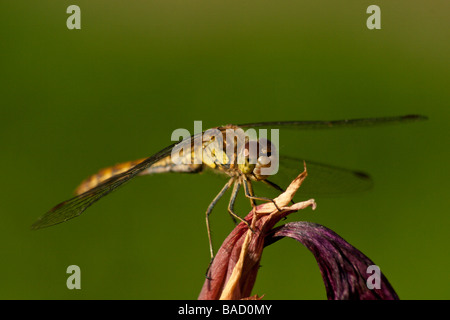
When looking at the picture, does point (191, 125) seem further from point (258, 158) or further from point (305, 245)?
point (305, 245)

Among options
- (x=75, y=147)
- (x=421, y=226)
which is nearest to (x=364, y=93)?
(x=421, y=226)

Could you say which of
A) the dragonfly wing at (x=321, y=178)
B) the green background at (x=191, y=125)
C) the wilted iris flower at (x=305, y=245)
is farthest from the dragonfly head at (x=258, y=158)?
the green background at (x=191, y=125)

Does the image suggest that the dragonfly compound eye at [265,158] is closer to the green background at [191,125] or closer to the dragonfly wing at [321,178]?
the dragonfly wing at [321,178]

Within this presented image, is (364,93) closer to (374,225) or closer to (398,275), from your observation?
(374,225)

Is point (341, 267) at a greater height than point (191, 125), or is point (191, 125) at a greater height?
point (191, 125)

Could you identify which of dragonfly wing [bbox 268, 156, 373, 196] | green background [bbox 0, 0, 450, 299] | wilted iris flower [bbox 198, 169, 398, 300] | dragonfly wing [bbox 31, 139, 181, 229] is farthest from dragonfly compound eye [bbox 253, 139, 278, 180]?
green background [bbox 0, 0, 450, 299]

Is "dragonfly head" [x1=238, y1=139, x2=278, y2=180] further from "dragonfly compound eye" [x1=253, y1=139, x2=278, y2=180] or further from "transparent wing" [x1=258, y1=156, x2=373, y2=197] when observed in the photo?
"transparent wing" [x1=258, y1=156, x2=373, y2=197]

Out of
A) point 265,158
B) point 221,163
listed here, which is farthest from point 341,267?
point 221,163
